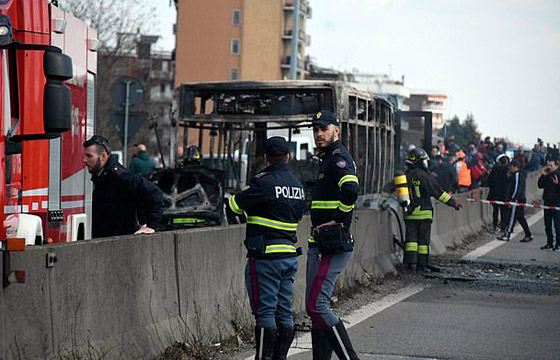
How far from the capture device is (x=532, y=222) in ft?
113

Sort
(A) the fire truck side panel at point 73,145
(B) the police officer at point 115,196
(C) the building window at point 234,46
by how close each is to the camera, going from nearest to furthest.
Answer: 1. (B) the police officer at point 115,196
2. (A) the fire truck side panel at point 73,145
3. (C) the building window at point 234,46

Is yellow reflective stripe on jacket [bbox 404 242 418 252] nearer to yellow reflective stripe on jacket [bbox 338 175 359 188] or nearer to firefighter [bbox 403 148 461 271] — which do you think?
firefighter [bbox 403 148 461 271]

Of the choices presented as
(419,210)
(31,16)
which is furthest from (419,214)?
(31,16)

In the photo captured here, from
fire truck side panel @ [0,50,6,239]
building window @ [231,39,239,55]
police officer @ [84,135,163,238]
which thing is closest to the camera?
fire truck side panel @ [0,50,6,239]

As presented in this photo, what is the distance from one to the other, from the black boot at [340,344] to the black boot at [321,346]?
16cm

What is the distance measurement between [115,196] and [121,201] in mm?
85

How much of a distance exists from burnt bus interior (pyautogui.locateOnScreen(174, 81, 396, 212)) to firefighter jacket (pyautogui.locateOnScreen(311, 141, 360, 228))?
10184 millimetres

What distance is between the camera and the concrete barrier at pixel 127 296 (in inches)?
290

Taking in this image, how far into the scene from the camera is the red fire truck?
806 cm

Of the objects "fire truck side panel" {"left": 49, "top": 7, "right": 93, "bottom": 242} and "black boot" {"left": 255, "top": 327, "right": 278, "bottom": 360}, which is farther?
"fire truck side panel" {"left": 49, "top": 7, "right": 93, "bottom": 242}

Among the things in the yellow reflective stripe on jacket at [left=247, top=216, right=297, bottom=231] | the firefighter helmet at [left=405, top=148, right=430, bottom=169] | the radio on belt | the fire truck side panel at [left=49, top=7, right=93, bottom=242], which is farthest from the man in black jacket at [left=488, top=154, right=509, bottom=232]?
the yellow reflective stripe on jacket at [left=247, top=216, right=297, bottom=231]

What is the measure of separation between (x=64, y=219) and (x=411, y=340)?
3311 millimetres

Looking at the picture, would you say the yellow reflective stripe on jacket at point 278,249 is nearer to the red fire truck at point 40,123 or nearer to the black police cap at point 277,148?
the black police cap at point 277,148

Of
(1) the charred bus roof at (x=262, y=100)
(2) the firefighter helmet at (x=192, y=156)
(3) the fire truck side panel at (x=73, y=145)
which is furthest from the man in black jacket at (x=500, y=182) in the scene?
(3) the fire truck side panel at (x=73, y=145)
